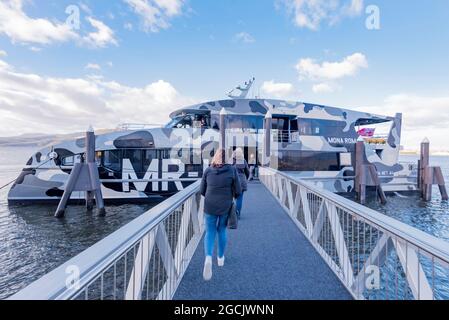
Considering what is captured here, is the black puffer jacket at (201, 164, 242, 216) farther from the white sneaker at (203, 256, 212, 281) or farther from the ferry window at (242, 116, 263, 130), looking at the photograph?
the ferry window at (242, 116, 263, 130)

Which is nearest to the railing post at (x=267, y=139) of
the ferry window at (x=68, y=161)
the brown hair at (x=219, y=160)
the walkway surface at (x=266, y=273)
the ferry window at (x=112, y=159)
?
the ferry window at (x=112, y=159)

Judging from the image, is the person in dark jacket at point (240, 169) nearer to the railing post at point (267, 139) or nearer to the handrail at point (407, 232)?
the handrail at point (407, 232)

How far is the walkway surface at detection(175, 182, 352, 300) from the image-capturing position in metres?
3.15

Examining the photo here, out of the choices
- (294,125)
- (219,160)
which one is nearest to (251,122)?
(294,125)

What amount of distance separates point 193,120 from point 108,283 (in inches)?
512

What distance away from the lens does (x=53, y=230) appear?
36.0ft

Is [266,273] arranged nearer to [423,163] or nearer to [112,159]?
[112,159]

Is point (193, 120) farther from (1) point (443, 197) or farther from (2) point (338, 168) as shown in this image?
(1) point (443, 197)

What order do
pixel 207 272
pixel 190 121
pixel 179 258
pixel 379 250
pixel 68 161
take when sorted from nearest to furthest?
pixel 379 250, pixel 207 272, pixel 179 258, pixel 68 161, pixel 190 121

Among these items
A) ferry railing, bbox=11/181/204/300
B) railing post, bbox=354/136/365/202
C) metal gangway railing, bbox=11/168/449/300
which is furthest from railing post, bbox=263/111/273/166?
ferry railing, bbox=11/181/204/300

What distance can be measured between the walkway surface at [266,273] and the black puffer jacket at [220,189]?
895mm

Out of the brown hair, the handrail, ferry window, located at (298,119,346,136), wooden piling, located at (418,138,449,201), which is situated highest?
ferry window, located at (298,119,346,136)

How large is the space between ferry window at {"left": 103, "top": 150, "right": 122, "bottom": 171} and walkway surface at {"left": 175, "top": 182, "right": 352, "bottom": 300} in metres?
11.8

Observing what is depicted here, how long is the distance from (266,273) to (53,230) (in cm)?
1065
